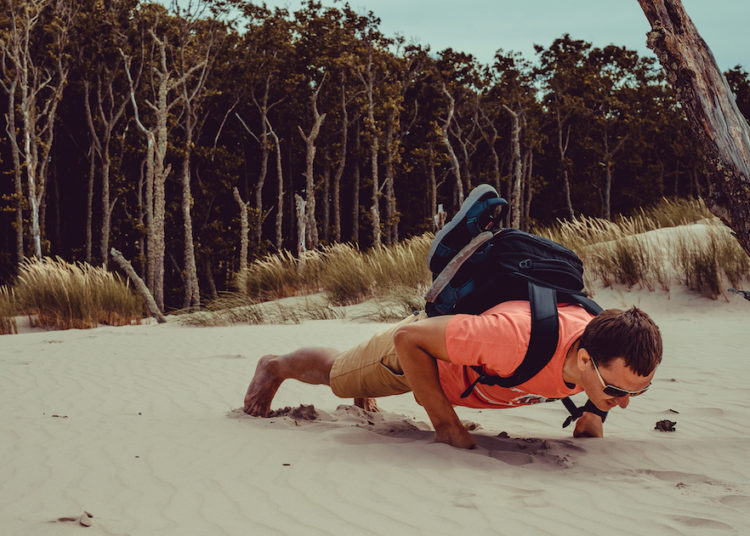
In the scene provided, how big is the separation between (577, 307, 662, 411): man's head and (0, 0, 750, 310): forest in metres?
18.5

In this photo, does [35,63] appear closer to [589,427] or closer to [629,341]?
[589,427]

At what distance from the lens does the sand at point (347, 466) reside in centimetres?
236

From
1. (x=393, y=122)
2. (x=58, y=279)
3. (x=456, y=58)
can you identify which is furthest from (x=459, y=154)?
(x=58, y=279)

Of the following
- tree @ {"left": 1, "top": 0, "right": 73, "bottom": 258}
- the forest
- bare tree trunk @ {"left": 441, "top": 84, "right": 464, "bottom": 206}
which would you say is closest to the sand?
the forest

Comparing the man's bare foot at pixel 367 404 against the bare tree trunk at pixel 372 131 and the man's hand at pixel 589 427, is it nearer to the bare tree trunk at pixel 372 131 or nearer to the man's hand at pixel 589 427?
the man's hand at pixel 589 427

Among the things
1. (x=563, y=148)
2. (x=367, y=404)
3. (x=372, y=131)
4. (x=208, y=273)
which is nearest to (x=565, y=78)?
(x=563, y=148)

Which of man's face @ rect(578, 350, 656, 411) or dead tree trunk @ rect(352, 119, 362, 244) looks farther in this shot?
dead tree trunk @ rect(352, 119, 362, 244)

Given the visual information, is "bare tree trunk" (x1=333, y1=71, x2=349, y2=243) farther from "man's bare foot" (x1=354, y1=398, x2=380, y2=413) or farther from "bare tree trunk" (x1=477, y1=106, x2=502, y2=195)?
"man's bare foot" (x1=354, y1=398, x2=380, y2=413)

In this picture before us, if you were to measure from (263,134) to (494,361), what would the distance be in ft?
105

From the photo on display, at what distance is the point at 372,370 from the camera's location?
3.31 metres

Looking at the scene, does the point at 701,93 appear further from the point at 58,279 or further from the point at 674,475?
the point at 58,279

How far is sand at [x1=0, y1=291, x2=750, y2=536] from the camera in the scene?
2.36m

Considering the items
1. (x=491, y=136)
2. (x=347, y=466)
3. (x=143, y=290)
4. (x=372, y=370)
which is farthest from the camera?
(x=491, y=136)

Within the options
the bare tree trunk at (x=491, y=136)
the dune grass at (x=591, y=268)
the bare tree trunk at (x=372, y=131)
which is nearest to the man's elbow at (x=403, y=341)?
the dune grass at (x=591, y=268)
